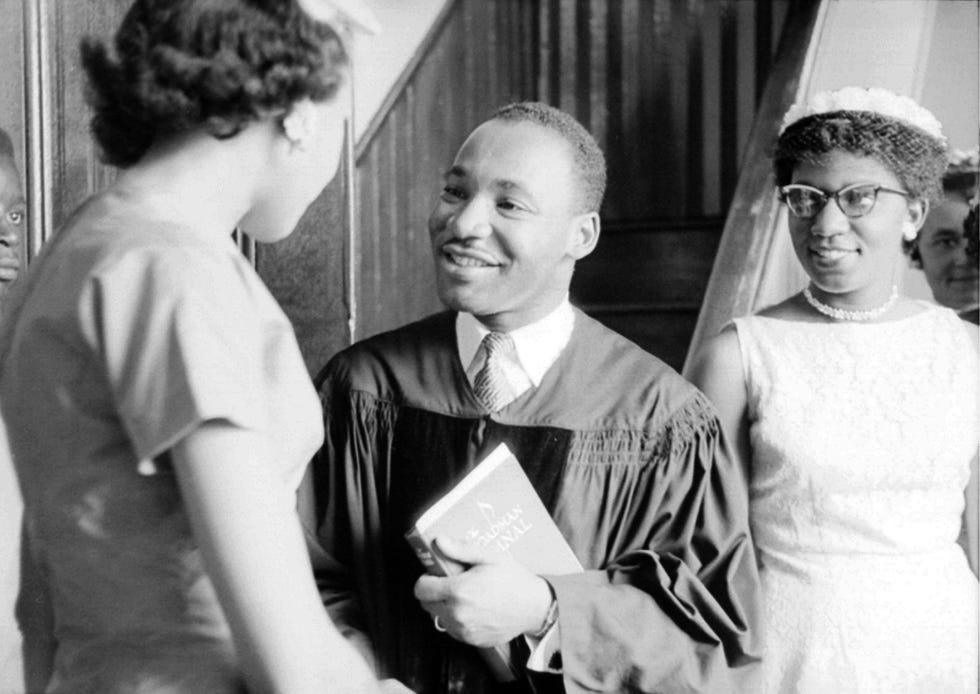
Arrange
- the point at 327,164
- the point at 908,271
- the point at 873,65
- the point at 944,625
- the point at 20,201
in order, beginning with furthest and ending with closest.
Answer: the point at 908,271 → the point at 873,65 → the point at 944,625 → the point at 20,201 → the point at 327,164

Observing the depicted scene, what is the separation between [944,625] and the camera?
8.36 feet

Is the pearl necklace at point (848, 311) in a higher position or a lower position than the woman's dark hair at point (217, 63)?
lower

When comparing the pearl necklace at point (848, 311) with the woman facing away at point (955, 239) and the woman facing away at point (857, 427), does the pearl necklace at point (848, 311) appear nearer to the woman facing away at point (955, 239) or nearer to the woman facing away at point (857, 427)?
the woman facing away at point (857, 427)

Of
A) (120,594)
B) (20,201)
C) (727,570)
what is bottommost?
(727,570)

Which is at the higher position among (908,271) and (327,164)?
(327,164)

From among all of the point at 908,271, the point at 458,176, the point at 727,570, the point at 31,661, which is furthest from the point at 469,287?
the point at 908,271

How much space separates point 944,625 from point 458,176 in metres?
1.32

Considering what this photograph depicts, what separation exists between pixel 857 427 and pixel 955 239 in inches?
52.0

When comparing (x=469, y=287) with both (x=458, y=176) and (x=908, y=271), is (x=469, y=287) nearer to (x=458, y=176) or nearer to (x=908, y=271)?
(x=458, y=176)

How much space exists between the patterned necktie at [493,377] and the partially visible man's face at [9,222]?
881 millimetres

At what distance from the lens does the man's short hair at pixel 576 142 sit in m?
2.23

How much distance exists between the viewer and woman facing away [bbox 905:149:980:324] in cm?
362

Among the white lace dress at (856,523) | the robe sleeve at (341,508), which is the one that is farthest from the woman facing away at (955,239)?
the robe sleeve at (341,508)

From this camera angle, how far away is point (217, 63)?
47.9 inches
